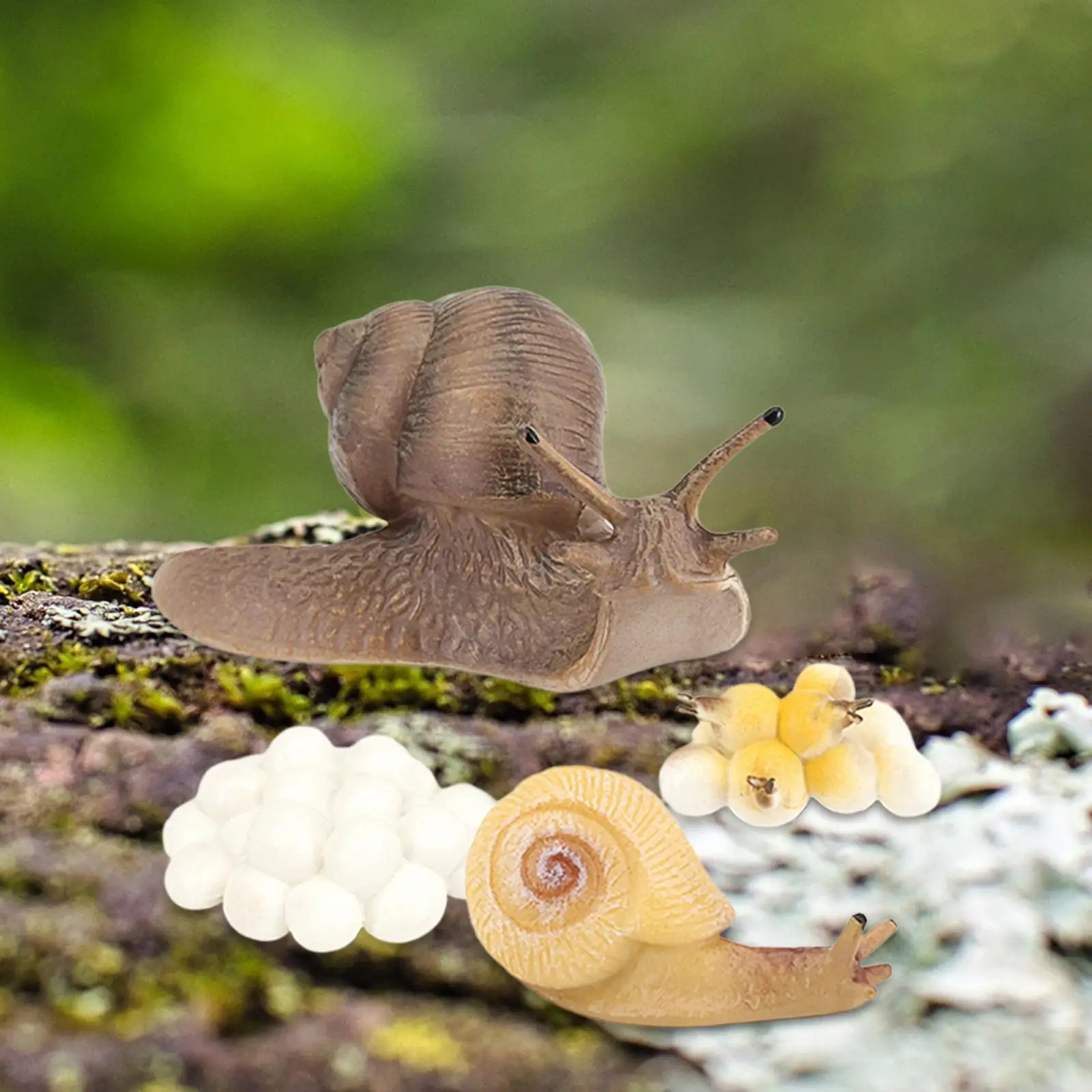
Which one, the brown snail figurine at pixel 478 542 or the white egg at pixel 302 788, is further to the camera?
the brown snail figurine at pixel 478 542

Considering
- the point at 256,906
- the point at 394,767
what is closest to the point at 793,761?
the point at 394,767

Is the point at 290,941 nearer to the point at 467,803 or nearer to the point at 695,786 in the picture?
Answer: the point at 467,803

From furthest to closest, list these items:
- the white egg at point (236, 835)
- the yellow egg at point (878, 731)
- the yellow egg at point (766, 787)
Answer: the yellow egg at point (878, 731) → the yellow egg at point (766, 787) → the white egg at point (236, 835)

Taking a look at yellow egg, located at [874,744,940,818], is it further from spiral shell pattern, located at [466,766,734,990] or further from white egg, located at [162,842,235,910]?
white egg, located at [162,842,235,910]

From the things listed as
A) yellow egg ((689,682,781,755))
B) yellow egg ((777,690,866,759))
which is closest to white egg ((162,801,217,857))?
yellow egg ((689,682,781,755))

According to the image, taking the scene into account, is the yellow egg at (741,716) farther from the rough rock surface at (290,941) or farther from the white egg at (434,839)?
the white egg at (434,839)

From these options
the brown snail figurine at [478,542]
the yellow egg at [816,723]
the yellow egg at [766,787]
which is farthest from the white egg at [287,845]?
the yellow egg at [816,723]
